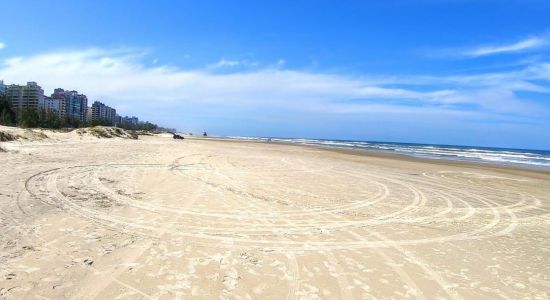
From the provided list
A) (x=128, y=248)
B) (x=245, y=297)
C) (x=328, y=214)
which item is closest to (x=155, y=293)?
(x=245, y=297)

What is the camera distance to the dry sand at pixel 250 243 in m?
4.38

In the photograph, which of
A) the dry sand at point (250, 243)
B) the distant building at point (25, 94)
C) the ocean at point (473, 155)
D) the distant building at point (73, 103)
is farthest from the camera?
the distant building at point (73, 103)

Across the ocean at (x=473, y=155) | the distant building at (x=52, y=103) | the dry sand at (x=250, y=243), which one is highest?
the distant building at (x=52, y=103)

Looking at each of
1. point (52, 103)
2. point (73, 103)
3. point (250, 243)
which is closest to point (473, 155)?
point (250, 243)

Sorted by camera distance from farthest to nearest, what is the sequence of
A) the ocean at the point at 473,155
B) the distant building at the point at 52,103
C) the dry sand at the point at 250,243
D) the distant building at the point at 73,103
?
the distant building at the point at 73,103 < the distant building at the point at 52,103 < the ocean at the point at 473,155 < the dry sand at the point at 250,243

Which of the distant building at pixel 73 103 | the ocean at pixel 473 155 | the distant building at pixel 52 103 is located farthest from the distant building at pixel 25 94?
the ocean at pixel 473 155

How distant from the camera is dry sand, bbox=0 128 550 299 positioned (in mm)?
4383

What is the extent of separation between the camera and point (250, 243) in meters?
6.15

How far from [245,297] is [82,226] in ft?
12.1

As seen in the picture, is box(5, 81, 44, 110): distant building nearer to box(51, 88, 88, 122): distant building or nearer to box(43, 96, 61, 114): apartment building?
box(43, 96, 61, 114): apartment building

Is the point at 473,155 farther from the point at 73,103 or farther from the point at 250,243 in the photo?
the point at 73,103

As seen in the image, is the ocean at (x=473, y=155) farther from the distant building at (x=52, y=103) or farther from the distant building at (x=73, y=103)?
the distant building at (x=73, y=103)

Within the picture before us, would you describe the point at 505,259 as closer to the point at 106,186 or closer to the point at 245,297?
the point at 245,297

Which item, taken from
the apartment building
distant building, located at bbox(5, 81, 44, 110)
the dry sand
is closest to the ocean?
the dry sand
